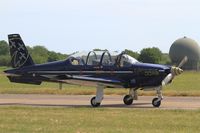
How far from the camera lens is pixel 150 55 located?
160375mm

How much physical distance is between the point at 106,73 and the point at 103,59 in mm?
653

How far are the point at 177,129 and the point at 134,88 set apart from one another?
10474mm

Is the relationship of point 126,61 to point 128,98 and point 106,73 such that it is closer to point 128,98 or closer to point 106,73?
point 106,73

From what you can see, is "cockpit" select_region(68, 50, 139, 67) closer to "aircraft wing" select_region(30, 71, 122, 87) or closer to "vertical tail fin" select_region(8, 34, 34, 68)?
"aircraft wing" select_region(30, 71, 122, 87)

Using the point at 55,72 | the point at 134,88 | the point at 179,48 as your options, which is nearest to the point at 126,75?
the point at 134,88

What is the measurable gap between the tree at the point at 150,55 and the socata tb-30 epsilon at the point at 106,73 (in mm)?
129842

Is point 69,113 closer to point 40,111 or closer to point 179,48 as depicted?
point 40,111

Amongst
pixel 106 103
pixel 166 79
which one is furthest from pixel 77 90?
pixel 166 79

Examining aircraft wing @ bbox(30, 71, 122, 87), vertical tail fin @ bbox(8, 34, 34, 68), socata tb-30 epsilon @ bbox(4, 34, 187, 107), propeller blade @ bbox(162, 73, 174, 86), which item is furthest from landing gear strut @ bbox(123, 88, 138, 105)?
vertical tail fin @ bbox(8, 34, 34, 68)

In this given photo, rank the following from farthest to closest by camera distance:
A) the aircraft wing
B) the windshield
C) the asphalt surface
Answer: the windshield < the asphalt surface < the aircraft wing

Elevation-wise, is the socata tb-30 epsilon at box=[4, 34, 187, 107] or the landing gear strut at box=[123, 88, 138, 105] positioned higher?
the socata tb-30 epsilon at box=[4, 34, 187, 107]

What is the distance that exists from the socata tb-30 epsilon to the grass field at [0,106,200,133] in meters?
4.39

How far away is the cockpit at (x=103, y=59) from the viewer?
2427cm

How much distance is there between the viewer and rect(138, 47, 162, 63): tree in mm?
158500
